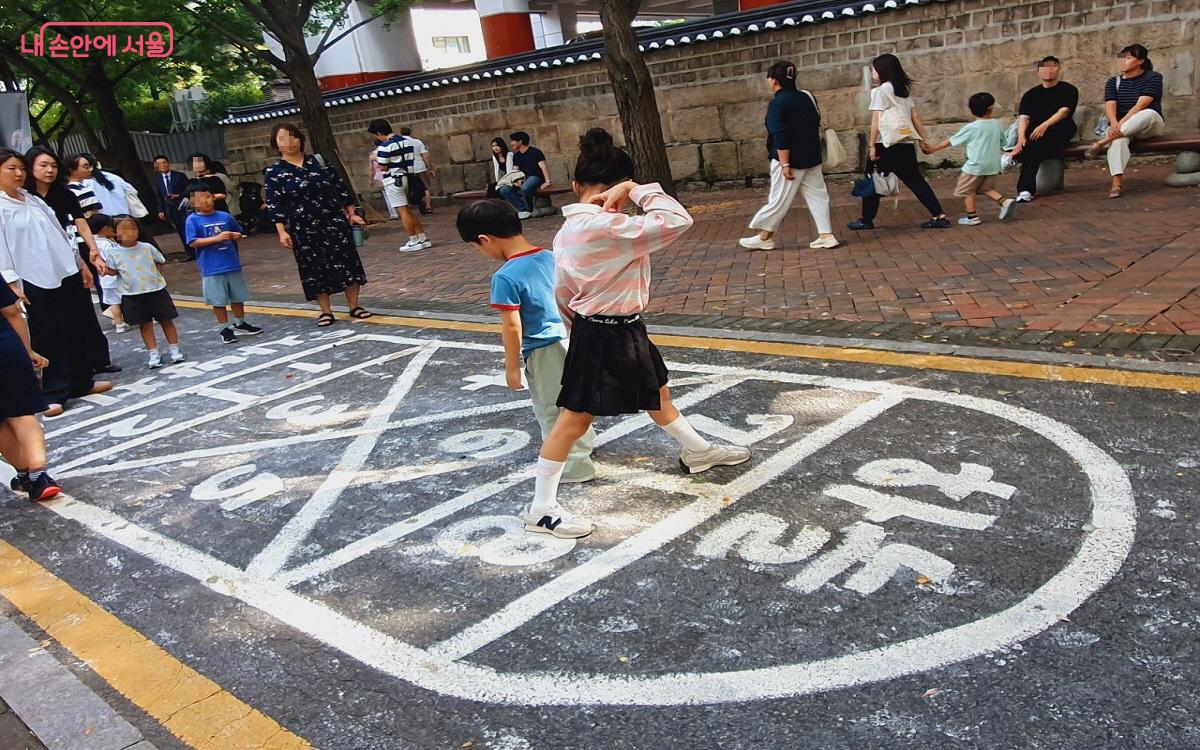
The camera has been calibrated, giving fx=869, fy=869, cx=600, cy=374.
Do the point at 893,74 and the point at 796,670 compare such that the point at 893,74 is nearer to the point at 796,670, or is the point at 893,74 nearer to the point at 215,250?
the point at 215,250

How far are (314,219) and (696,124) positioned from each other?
7994 mm

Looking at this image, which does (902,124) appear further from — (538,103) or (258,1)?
(258,1)

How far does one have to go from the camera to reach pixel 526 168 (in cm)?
1355

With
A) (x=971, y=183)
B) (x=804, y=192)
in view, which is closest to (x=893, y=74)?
(x=804, y=192)

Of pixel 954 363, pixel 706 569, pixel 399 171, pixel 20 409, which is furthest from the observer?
pixel 399 171

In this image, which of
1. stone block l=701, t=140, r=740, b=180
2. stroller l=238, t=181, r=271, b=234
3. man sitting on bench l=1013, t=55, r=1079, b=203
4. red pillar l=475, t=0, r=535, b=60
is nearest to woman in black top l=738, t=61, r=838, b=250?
man sitting on bench l=1013, t=55, r=1079, b=203

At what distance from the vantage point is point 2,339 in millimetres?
4336

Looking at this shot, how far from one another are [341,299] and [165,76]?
53.1 feet

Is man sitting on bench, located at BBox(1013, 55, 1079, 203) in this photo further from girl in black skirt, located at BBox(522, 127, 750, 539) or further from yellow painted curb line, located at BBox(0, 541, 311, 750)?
yellow painted curb line, located at BBox(0, 541, 311, 750)

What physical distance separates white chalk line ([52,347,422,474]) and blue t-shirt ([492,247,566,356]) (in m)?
2.80

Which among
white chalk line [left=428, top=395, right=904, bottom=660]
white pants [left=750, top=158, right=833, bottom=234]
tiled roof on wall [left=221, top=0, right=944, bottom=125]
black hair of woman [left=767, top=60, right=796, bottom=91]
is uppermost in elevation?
tiled roof on wall [left=221, top=0, right=944, bottom=125]

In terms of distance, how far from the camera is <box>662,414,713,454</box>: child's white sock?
3.64 m

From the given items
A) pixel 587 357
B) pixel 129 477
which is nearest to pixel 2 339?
pixel 129 477

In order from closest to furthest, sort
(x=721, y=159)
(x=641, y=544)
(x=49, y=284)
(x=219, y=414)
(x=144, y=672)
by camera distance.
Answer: (x=144, y=672), (x=641, y=544), (x=219, y=414), (x=49, y=284), (x=721, y=159)
